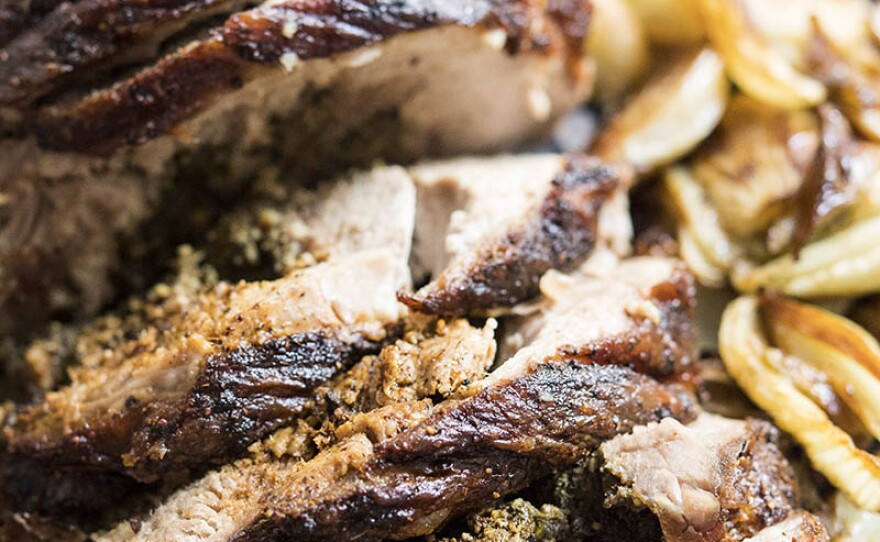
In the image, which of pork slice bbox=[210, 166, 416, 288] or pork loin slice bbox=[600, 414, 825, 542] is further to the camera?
pork slice bbox=[210, 166, 416, 288]

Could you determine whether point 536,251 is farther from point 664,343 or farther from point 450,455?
point 450,455

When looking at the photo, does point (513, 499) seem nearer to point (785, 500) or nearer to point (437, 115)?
point (785, 500)

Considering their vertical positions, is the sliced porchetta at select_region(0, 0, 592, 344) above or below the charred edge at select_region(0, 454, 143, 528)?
above

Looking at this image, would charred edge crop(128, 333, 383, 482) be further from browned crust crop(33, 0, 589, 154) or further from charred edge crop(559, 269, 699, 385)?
browned crust crop(33, 0, 589, 154)

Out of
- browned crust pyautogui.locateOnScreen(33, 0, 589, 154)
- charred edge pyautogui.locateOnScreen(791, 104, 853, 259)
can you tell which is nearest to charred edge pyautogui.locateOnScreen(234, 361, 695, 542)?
charred edge pyautogui.locateOnScreen(791, 104, 853, 259)

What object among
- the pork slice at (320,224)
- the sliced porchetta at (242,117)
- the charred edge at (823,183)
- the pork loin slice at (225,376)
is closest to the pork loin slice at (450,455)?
the pork loin slice at (225,376)

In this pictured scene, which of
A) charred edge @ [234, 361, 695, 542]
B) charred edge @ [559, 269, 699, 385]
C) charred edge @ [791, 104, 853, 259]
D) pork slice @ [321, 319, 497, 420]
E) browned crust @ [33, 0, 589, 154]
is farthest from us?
charred edge @ [791, 104, 853, 259]

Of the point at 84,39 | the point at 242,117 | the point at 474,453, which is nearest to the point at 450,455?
the point at 474,453

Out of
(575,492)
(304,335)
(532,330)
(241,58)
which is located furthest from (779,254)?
(241,58)
